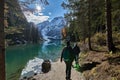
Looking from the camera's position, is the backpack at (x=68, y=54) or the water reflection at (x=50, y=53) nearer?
the backpack at (x=68, y=54)

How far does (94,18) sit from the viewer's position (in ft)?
133

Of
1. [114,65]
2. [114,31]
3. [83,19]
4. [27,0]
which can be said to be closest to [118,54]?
[114,65]

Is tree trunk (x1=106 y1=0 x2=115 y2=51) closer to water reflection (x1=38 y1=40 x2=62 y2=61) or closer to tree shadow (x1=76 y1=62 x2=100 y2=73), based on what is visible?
tree shadow (x1=76 y1=62 x2=100 y2=73)

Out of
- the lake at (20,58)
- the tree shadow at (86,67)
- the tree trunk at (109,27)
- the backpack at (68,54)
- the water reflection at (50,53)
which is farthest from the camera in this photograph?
the water reflection at (50,53)

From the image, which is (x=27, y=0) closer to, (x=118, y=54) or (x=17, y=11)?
(x=17, y=11)

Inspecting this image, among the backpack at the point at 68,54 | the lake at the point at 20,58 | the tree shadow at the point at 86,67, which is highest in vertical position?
the backpack at the point at 68,54

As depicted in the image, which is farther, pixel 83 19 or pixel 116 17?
pixel 83 19

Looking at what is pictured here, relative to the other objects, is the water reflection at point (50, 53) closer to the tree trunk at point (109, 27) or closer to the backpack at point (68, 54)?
the tree trunk at point (109, 27)

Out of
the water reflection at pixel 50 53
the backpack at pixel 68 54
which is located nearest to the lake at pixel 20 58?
the water reflection at pixel 50 53

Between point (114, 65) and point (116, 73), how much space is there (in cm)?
180

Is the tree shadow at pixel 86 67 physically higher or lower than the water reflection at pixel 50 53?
higher

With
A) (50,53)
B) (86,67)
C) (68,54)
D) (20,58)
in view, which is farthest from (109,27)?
(50,53)

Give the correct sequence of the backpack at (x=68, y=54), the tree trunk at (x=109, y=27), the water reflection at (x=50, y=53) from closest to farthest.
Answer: the backpack at (x=68, y=54)
the tree trunk at (x=109, y=27)
the water reflection at (x=50, y=53)

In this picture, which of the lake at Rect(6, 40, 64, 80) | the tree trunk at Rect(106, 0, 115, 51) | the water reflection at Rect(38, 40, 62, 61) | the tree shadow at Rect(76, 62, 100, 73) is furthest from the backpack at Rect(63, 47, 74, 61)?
the water reflection at Rect(38, 40, 62, 61)
